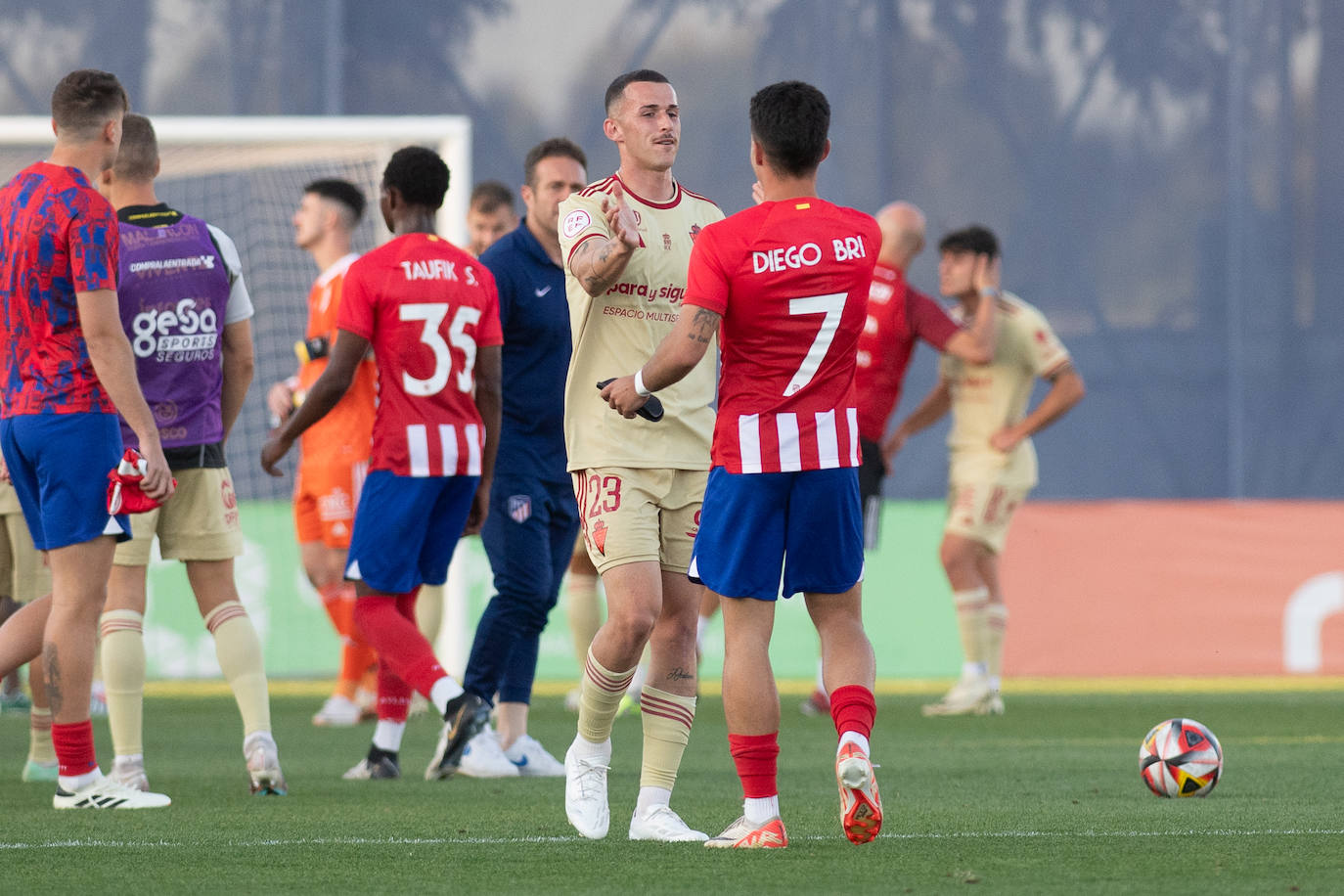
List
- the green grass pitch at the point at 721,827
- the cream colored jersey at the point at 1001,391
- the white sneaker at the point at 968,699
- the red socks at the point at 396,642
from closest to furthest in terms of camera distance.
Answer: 1. the green grass pitch at the point at 721,827
2. the red socks at the point at 396,642
3. the white sneaker at the point at 968,699
4. the cream colored jersey at the point at 1001,391

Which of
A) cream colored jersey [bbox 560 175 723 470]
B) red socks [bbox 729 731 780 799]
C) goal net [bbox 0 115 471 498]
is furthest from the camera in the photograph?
goal net [bbox 0 115 471 498]

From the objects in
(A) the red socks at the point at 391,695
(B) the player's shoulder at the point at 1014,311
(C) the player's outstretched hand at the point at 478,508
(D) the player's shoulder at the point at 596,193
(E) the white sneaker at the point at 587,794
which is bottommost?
(E) the white sneaker at the point at 587,794

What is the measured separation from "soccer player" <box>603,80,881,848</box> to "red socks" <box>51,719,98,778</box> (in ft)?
6.89

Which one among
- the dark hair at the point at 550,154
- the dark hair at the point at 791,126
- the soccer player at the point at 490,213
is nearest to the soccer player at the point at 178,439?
the dark hair at the point at 550,154

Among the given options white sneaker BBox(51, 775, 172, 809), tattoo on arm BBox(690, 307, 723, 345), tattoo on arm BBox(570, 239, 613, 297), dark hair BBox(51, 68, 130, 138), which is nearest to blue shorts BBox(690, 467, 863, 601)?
tattoo on arm BBox(690, 307, 723, 345)

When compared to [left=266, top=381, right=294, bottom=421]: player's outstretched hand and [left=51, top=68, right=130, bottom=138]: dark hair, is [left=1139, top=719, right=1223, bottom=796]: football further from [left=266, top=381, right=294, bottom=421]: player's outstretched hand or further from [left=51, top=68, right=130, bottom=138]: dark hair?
[left=266, top=381, right=294, bottom=421]: player's outstretched hand

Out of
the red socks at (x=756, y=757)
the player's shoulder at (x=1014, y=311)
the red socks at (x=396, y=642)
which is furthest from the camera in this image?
the player's shoulder at (x=1014, y=311)

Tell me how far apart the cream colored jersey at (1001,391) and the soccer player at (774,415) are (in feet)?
19.3

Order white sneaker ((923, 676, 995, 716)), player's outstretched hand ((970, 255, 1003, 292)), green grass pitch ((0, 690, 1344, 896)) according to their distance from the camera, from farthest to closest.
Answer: player's outstretched hand ((970, 255, 1003, 292)) < white sneaker ((923, 676, 995, 716)) < green grass pitch ((0, 690, 1344, 896))

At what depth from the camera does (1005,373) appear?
10.6m

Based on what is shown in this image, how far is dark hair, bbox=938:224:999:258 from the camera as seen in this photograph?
10.4m

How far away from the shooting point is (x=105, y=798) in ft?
19.0

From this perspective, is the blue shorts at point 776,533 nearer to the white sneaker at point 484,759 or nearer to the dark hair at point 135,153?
the white sneaker at point 484,759

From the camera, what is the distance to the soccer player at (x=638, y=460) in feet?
16.7
